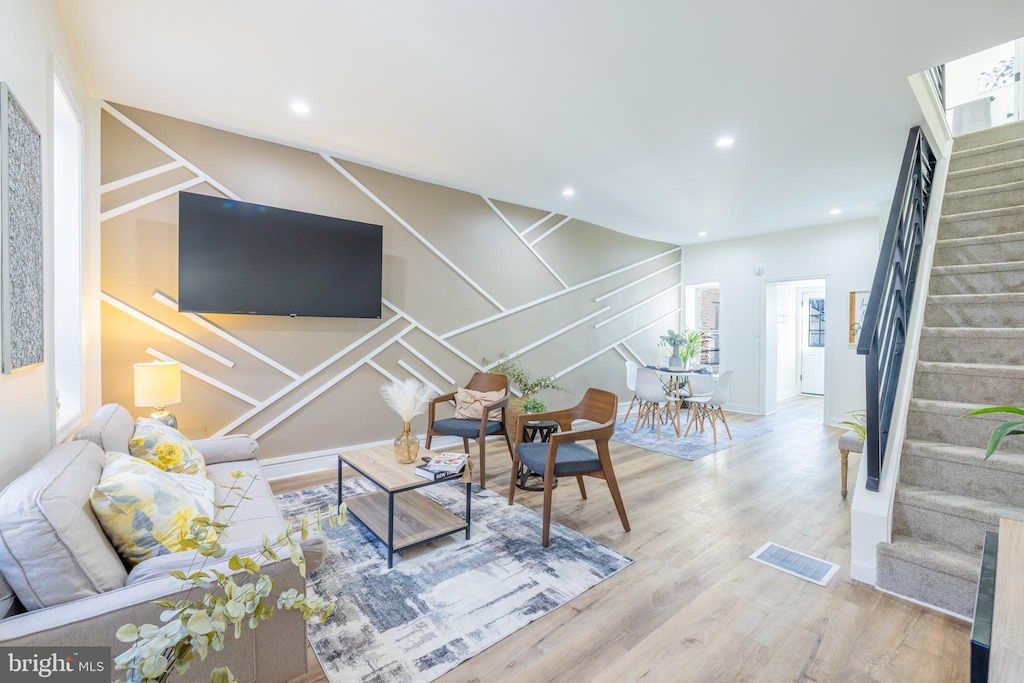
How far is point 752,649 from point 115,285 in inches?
165

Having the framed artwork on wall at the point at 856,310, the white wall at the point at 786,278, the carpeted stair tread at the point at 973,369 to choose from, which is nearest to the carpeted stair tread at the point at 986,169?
the carpeted stair tread at the point at 973,369

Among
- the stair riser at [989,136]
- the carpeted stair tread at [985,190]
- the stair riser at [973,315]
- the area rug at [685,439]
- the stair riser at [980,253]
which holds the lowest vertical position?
the area rug at [685,439]

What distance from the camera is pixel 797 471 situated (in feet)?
13.0

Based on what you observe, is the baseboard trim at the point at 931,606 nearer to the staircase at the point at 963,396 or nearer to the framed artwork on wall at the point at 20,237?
the staircase at the point at 963,396

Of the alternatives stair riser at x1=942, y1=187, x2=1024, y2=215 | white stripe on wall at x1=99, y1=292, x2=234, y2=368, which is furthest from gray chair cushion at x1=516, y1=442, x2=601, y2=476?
stair riser at x1=942, y1=187, x2=1024, y2=215

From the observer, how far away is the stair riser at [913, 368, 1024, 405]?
2279 millimetres

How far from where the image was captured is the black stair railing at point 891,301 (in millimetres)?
2115

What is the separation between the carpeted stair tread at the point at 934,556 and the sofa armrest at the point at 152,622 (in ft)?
8.54

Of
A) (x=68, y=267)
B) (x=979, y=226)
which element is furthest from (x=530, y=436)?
(x=979, y=226)

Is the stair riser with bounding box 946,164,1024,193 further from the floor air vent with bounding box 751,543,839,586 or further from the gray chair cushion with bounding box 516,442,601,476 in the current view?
the gray chair cushion with bounding box 516,442,601,476

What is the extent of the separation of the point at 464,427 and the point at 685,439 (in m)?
2.91

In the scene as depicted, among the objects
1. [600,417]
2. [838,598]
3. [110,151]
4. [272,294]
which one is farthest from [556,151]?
[838,598]

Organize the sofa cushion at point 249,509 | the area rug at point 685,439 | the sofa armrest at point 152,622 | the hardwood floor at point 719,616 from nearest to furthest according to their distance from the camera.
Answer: the sofa armrest at point 152,622 → the hardwood floor at point 719,616 → the sofa cushion at point 249,509 → the area rug at point 685,439

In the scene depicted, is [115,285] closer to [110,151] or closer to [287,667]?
[110,151]
